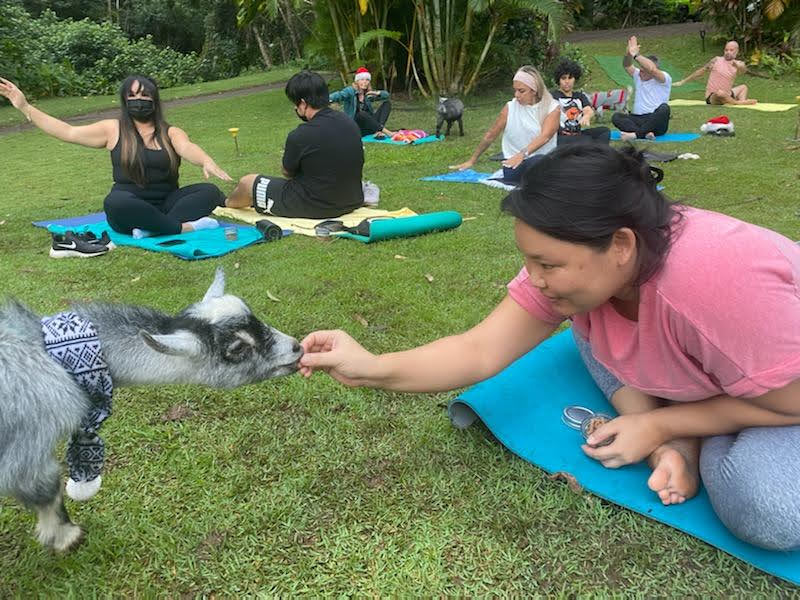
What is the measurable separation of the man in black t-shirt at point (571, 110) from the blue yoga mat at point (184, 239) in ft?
15.6

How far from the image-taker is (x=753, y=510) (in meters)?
2.02

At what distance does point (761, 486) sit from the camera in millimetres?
2008

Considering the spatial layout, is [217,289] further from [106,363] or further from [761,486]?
[761,486]

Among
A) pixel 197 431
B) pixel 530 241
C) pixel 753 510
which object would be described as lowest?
pixel 197 431

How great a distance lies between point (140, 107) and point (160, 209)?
1069mm

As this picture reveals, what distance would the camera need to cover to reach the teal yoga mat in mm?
5824

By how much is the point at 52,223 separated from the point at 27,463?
218 inches

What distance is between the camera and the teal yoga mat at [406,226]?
5.82m

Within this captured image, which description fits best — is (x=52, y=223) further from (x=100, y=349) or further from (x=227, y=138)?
(x=227, y=138)

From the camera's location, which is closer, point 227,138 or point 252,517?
point 252,517

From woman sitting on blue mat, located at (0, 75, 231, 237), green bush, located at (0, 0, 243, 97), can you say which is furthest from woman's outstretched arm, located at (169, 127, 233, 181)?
green bush, located at (0, 0, 243, 97)

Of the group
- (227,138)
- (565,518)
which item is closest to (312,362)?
(565,518)

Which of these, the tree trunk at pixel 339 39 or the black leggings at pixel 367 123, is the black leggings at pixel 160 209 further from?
the tree trunk at pixel 339 39

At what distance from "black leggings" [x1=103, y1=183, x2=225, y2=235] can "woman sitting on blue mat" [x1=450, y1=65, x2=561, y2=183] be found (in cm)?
367
